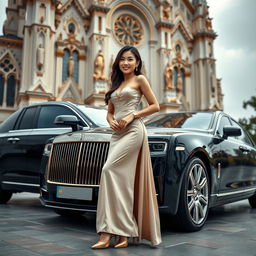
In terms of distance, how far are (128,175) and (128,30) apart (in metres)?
26.1

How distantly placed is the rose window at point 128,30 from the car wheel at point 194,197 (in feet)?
80.3

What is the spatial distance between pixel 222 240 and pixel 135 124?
4.57 feet

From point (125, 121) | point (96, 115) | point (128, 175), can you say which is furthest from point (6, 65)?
point (128, 175)

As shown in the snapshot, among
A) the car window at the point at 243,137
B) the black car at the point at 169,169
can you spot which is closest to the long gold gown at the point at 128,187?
the black car at the point at 169,169

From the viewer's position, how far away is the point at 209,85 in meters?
29.3

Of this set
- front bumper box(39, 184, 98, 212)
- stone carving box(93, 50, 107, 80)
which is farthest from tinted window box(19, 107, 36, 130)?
stone carving box(93, 50, 107, 80)

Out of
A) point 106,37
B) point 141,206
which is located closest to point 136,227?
point 141,206

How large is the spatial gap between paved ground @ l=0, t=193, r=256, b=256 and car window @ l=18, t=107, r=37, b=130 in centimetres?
196

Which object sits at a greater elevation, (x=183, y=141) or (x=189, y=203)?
(x=183, y=141)

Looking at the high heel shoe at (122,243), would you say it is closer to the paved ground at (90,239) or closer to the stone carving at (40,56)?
the paved ground at (90,239)

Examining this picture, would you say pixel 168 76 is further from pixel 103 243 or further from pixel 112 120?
pixel 103 243

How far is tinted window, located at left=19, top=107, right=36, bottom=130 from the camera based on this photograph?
5936mm

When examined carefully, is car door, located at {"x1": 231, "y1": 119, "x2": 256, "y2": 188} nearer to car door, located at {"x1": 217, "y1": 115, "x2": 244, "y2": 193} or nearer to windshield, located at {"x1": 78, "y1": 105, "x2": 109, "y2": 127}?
car door, located at {"x1": 217, "y1": 115, "x2": 244, "y2": 193}

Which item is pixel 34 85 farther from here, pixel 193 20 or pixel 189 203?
pixel 189 203
